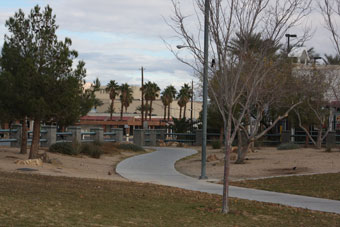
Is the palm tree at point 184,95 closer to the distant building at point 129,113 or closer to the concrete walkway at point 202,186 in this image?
the distant building at point 129,113

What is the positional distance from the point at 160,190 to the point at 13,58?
1049 centimetres

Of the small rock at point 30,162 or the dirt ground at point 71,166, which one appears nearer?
the dirt ground at point 71,166

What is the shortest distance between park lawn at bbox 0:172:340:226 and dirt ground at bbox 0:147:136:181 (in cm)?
395

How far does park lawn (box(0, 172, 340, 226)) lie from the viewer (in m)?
9.24

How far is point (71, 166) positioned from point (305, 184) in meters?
10.6

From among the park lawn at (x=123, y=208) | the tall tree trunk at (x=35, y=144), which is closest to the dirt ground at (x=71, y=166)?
the tall tree trunk at (x=35, y=144)

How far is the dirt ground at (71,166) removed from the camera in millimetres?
18844

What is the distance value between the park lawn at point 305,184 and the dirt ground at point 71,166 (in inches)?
194

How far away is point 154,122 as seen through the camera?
81500 mm

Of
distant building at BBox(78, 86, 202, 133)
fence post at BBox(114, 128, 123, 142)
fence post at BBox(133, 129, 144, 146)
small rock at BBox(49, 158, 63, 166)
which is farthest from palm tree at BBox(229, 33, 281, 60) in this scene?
distant building at BBox(78, 86, 202, 133)

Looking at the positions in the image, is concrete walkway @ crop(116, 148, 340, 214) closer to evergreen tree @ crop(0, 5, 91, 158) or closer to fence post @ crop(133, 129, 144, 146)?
evergreen tree @ crop(0, 5, 91, 158)

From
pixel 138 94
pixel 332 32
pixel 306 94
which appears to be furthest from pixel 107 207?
pixel 138 94

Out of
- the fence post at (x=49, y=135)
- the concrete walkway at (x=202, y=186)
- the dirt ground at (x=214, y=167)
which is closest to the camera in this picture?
the concrete walkway at (x=202, y=186)

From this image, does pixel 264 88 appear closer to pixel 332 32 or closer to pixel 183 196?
pixel 332 32
